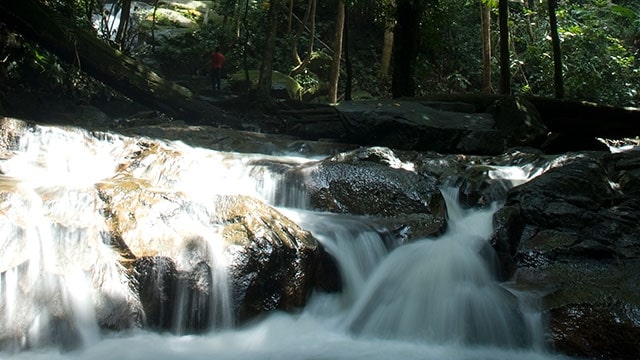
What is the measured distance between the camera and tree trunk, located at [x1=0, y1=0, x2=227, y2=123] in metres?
9.11

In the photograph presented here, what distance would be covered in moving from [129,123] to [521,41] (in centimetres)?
1724

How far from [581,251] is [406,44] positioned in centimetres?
780

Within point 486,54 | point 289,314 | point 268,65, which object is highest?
point 486,54

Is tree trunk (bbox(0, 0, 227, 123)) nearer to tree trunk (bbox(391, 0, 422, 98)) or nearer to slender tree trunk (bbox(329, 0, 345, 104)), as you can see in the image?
tree trunk (bbox(391, 0, 422, 98))

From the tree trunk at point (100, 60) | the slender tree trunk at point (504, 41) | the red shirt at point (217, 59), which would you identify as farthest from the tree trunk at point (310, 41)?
the slender tree trunk at point (504, 41)

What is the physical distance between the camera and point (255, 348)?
4.40 m

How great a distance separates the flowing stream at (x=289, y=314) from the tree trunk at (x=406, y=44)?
21.6ft

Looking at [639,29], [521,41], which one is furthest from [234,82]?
[639,29]

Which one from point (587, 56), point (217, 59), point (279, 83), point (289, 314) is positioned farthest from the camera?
point (587, 56)

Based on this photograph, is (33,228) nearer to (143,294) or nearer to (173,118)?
(143,294)

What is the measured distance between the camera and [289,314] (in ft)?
15.9

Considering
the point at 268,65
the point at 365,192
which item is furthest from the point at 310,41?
the point at 365,192

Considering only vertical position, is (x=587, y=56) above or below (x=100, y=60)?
above

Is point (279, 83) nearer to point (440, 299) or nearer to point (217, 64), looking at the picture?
point (217, 64)
